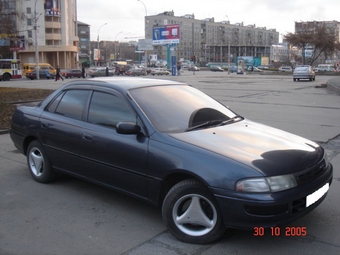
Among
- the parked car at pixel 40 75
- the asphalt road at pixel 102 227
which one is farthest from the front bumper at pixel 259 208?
the parked car at pixel 40 75

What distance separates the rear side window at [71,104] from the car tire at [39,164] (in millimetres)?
595

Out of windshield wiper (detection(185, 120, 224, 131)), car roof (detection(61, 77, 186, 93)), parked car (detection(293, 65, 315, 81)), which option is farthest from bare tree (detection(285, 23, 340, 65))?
windshield wiper (detection(185, 120, 224, 131))

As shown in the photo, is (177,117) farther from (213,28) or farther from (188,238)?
(213,28)

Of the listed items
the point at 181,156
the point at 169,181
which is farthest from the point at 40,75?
the point at 181,156

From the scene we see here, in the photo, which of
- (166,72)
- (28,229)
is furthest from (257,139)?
(166,72)

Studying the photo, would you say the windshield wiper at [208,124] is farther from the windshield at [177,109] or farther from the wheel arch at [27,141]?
the wheel arch at [27,141]

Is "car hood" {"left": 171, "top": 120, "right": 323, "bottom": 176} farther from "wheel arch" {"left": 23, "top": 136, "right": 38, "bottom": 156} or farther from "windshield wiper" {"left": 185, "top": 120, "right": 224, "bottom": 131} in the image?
"wheel arch" {"left": 23, "top": 136, "right": 38, "bottom": 156}

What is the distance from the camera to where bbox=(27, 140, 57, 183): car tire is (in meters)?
5.36

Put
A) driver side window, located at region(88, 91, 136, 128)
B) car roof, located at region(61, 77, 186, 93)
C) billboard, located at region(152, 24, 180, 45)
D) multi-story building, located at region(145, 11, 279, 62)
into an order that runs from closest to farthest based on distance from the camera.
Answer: driver side window, located at region(88, 91, 136, 128)
car roof, located at region(61, 77, 186, 93)
billboard, located at region(152, 24, 180, 45)
multi-story building, located at region(145, 11, 279, 62)

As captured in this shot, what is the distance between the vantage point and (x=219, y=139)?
390 centimetres

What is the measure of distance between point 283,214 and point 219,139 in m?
0.97

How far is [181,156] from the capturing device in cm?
365

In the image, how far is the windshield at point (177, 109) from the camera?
4.24 metres
